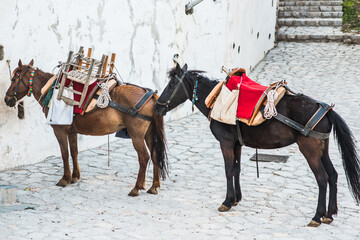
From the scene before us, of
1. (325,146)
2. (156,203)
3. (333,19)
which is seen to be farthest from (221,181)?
(333,19)

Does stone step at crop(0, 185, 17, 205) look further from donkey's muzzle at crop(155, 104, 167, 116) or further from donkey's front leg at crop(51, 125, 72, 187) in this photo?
donkey's muzzle at crop(155, 104, 167, 116)

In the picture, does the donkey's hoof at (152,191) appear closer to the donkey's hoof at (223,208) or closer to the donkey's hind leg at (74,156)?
the donkey's hoof at (223,208)

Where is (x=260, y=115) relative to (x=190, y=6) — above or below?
below

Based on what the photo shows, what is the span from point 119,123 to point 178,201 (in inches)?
46.9

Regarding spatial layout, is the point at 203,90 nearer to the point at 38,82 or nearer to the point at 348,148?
the point at 348,148

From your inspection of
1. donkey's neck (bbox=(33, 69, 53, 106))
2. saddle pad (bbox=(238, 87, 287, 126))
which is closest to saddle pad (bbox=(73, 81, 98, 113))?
donkey's neck (bbox=(33, 69, 53, 106))

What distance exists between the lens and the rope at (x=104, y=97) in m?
6.26

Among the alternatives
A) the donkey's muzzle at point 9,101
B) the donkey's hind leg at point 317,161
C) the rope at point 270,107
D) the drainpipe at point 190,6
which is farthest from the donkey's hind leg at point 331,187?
the drainpipe at point 190,6

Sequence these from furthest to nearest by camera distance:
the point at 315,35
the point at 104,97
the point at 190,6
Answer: the point at 315,35
the point at 190,6
the point at 104,97

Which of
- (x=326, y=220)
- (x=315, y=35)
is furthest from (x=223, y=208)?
(x=315, y=35)

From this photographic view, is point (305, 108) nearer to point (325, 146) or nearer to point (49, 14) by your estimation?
point (325, 146)

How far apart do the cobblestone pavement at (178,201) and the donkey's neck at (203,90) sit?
1151mm

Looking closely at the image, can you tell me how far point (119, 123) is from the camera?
640 centimetres

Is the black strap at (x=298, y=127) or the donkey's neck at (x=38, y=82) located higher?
the donkey's neck at (x=38, y=82)
